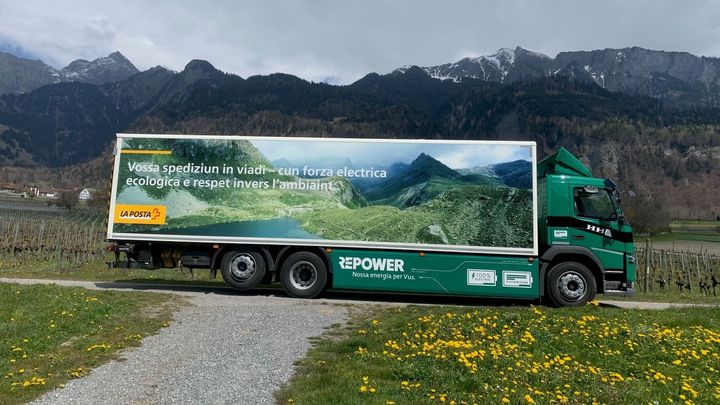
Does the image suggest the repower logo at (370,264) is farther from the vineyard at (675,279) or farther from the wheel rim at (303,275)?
the vineyard at (675,279)

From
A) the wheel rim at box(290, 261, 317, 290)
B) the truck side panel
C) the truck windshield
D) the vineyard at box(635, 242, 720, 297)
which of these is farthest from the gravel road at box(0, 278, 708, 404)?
the vineyard at box(635, 242, 720, 297)

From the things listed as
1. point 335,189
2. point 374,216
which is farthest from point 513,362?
point 335,189

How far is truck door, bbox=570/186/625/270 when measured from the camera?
13.6 metres

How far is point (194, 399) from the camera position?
6.37 m

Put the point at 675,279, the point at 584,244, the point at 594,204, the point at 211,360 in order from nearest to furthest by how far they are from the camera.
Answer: the point at 211,360
the point at 584,244
the point at 594,204
the point at 675,279

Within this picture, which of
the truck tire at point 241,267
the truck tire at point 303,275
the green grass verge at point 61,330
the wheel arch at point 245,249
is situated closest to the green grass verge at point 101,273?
the wheel arch at point 245,249

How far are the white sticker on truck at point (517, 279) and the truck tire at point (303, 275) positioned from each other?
16.1 feet

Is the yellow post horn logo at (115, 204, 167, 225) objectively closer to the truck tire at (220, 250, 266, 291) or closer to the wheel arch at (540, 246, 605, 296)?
the truck tire at (220, 250, 266, 291)

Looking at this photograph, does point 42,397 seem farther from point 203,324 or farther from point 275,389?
point 203,324

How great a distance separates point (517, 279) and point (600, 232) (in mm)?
2590

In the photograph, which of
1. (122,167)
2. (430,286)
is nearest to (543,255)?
(430,286)

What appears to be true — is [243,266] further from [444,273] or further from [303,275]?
[444,273]

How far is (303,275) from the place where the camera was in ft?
47.6

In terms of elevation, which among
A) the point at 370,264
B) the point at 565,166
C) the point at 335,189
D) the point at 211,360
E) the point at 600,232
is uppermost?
the point at 565,166
